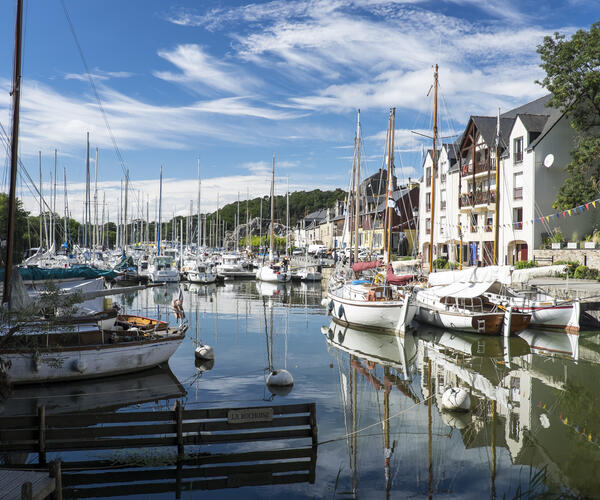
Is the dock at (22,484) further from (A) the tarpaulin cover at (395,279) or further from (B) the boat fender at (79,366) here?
(A) the tarpaulin cover at (395,279)

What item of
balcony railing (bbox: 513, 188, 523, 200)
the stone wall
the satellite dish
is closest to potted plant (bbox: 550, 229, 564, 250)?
the stone wall

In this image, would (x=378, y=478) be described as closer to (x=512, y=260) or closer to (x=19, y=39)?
(x=19, y=39)

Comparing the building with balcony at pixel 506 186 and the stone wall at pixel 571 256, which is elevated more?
the building with balcony at pixel 506 186

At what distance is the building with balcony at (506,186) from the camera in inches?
1912

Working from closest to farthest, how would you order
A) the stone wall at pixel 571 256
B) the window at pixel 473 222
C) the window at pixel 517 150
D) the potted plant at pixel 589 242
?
the stone wall at pixel 571 256, the potted plant at pixel 589 242, the window at pixel 517 150, the window at pixel 473 222

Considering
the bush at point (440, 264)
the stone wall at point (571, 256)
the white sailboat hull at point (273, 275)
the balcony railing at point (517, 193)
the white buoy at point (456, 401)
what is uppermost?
the balcony railing at point (517, 193)

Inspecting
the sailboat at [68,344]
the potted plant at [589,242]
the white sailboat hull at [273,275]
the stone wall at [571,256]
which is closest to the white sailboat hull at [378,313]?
the sailboat at [68,344]

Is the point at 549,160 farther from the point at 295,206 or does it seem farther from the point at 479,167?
the point at 295,206

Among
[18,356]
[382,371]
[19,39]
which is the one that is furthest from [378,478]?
[19,39]

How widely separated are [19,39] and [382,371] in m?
19.5

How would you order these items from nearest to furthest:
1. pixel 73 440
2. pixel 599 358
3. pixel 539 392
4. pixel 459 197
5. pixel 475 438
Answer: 1. pixel 73 440
2. pixel 475 438
3. pixel 539 392
4. pixel 599 358
5. pixel 459 197

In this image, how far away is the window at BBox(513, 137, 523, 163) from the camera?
5114 cm

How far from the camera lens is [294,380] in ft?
72.5

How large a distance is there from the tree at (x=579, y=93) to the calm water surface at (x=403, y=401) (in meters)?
16.0
